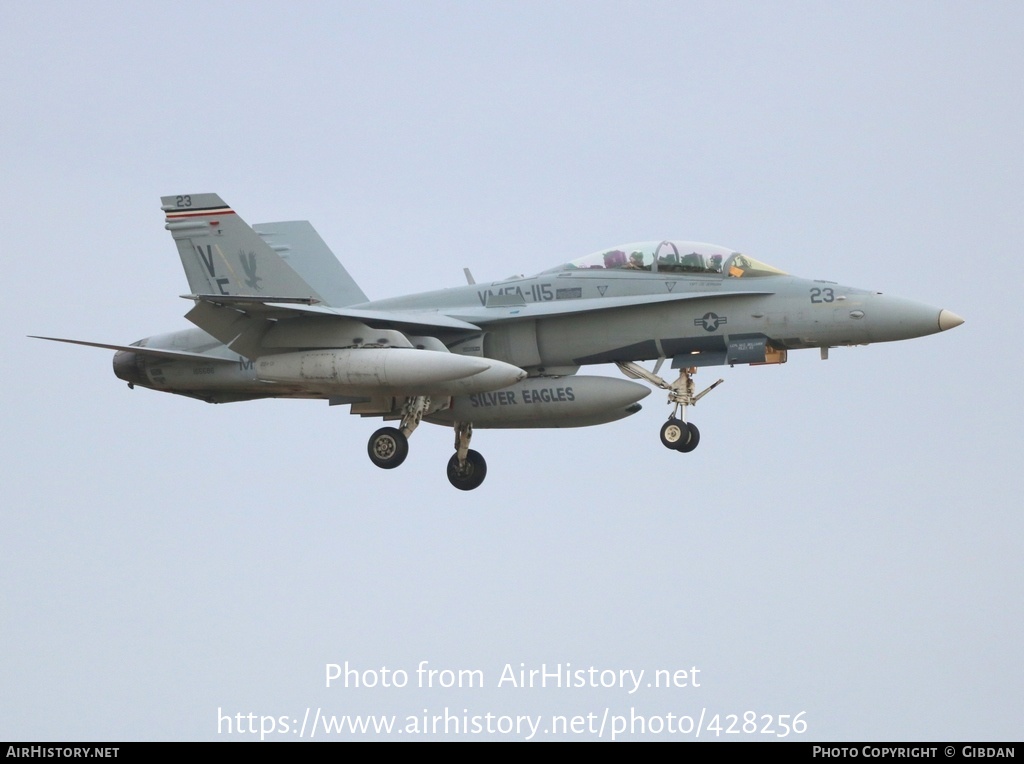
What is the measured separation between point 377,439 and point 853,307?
6153 mm

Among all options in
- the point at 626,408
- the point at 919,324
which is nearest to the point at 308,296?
the point at 626,408

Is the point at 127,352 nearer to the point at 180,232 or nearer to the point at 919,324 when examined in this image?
the point at 180,232

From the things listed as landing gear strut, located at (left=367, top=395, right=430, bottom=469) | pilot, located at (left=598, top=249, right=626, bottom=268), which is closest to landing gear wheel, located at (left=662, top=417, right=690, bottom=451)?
pilot, located at (left=598, top=249, right=626, bottom=268)

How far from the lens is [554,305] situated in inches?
864

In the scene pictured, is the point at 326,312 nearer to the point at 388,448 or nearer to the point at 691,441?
the point at 388,448

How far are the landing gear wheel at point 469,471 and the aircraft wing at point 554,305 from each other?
2357 mm

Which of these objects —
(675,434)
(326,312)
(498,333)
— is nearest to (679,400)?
(675,434)

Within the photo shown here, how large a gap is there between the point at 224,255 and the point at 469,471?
4438mm

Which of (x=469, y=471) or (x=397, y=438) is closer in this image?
(x=397, y=438)

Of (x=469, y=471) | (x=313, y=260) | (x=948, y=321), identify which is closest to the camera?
(x=948, y=321)

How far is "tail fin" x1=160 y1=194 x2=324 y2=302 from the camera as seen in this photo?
22.4 meters

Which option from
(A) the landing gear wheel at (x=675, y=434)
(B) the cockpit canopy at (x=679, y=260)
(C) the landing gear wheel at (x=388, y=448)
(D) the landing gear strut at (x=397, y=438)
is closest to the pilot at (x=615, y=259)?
(B) the cockpit canopy at (x=679, y=260)

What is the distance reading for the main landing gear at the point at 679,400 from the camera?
2138 cm

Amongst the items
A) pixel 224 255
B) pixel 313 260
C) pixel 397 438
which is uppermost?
pixel 313 260
